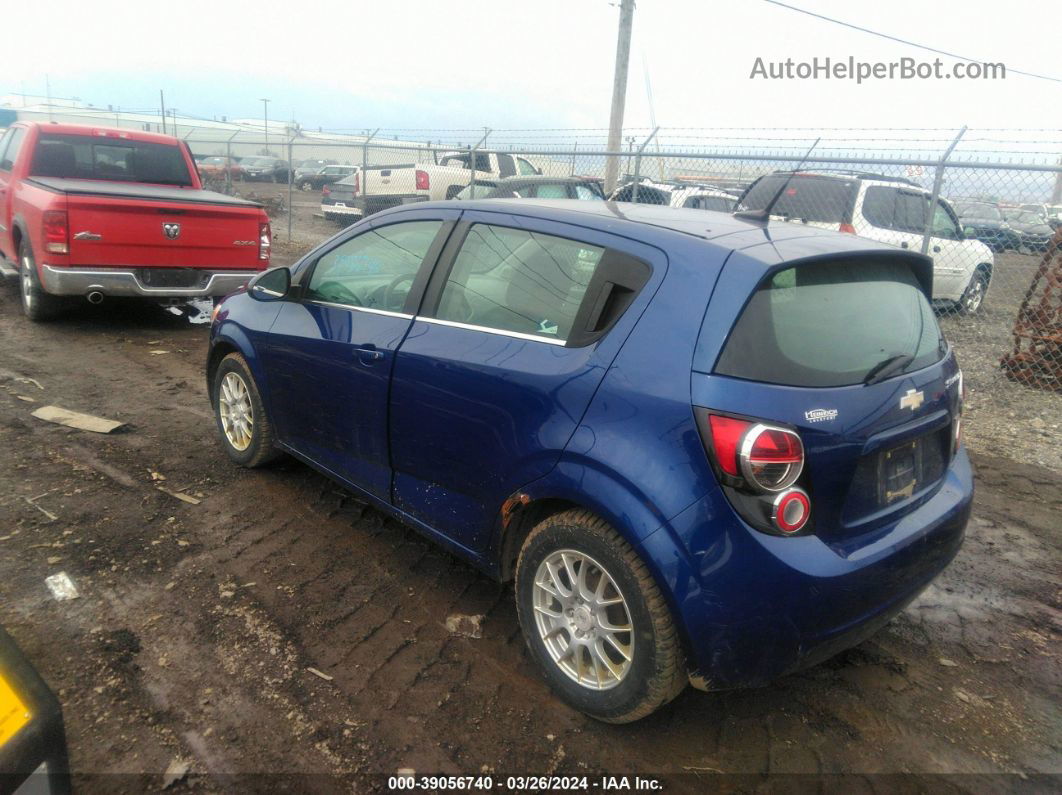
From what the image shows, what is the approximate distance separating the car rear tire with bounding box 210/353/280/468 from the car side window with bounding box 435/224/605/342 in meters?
1.66

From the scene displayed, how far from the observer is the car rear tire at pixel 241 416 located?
14.4 feet

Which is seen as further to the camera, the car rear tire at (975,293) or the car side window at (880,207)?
the car rear tire at (975,293)

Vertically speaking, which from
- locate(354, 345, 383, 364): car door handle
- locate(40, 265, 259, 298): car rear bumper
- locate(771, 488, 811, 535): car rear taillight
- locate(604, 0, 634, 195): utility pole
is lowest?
locate(40, 265, 259, 298): car rear bumper

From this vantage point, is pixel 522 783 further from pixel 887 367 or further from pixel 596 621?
pixel 887 367

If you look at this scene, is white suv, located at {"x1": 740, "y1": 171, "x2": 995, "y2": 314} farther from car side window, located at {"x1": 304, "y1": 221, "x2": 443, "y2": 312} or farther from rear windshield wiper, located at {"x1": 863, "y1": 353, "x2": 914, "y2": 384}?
rear windshield wiper, located at {"x1": 863, "y1": 353, "x2": 914, "y2": 384}

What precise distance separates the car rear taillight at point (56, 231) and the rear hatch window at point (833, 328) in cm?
661

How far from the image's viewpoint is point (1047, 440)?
6.21 m

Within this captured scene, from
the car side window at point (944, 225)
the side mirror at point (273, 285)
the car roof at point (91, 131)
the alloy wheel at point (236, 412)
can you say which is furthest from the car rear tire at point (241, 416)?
the car side window at point (944, 225)

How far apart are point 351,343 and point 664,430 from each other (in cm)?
175

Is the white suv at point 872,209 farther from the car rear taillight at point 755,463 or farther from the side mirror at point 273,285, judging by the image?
the car rear taillight at point 755,463

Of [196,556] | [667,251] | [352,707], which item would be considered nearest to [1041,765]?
[667,251]

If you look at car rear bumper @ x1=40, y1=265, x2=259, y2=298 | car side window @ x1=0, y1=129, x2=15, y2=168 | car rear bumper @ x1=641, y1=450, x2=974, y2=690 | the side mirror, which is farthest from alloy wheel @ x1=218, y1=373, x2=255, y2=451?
car side window @ x1=0, y1=129, x2=15, y2=168

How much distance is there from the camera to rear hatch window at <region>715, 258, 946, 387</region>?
2.43 m

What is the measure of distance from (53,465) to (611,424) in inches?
146
